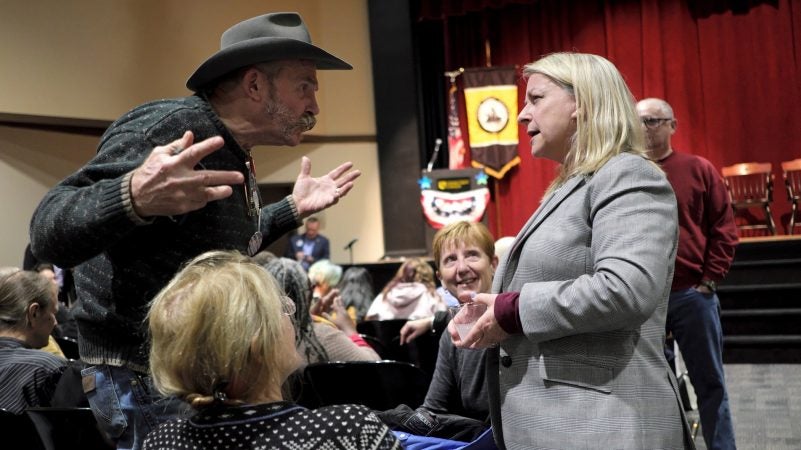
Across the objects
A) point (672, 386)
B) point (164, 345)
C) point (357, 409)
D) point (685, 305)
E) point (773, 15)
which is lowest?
point (685, 305)

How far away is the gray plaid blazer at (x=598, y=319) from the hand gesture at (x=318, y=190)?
57cm

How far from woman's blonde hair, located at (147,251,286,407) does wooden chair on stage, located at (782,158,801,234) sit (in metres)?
9.77

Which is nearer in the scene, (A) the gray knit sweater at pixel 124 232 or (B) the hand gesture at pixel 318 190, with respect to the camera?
(A) the gray knit sweater at pixel 124 232

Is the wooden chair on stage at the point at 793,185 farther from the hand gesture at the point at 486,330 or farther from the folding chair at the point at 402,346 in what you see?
the hand gesture at the point at 486,330

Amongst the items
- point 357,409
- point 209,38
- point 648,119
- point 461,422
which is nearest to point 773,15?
point 209,38

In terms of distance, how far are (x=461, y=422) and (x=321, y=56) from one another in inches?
43.2

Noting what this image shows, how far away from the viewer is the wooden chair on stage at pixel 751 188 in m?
10.1

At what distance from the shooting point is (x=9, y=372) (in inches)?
111

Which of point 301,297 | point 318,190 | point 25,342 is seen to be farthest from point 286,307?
point 301,297

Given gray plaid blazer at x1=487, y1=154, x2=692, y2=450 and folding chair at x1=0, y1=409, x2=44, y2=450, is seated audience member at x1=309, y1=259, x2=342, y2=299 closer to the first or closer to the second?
folding chair at x1=0, y1=409, x2=44, y2=450

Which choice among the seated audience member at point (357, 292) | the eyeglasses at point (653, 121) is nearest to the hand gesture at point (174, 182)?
the eyeglasses at point (653, 121)

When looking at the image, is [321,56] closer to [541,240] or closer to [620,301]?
[541,240]

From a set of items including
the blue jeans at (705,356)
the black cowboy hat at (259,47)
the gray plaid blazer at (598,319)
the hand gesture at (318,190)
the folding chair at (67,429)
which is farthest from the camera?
the blue jeans at (705,356)

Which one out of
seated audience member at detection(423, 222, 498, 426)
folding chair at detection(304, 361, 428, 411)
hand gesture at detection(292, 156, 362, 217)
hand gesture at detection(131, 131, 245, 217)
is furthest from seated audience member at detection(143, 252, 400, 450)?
folding chair at detection(304, 361, 428, 411)
